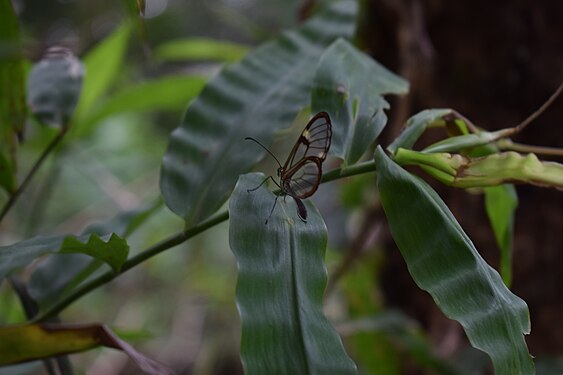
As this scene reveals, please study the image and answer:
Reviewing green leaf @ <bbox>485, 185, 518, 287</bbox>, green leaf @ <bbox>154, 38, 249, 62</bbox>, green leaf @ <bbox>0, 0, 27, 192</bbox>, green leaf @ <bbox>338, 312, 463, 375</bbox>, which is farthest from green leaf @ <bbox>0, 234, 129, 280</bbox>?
green leaf @ <bbox>154, 38, 249, 62</bbox>

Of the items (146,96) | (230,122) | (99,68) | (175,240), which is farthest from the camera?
(99,68)

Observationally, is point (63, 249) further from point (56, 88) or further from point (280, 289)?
point (56, 88)

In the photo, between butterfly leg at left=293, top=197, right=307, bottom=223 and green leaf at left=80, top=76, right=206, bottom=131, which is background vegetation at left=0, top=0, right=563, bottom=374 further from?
butterfly leg at left=293, top=197, right=307, bottom=223

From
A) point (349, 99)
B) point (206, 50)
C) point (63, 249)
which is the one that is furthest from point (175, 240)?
point (206, 50)

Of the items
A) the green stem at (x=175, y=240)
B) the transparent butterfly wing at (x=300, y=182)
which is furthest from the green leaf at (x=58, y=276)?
the transparent butterfly wing at (x=300, y=182)

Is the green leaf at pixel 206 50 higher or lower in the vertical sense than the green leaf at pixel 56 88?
lower

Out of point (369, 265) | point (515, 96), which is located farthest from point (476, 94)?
point (369, 265)

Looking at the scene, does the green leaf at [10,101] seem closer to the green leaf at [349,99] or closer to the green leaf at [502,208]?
the green leaf at [349,99]
